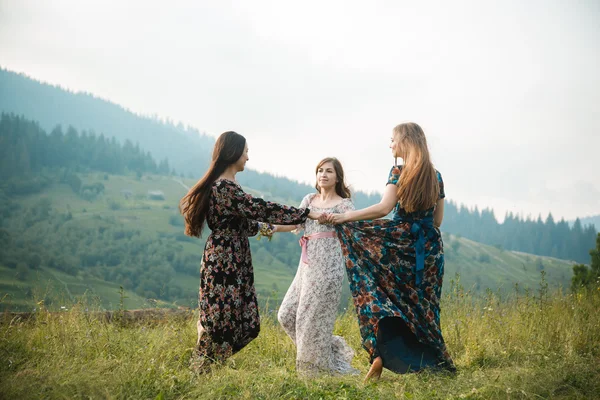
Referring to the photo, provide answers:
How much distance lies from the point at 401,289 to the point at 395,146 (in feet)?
4.95

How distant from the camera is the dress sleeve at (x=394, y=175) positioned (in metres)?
4.97

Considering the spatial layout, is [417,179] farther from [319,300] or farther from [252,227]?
[252,227]

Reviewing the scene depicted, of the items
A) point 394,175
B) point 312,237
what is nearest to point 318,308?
point 312,237

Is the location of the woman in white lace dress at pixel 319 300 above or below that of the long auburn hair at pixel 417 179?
below

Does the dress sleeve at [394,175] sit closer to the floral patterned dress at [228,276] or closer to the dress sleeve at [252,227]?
the floral patterned dress at [228,276]

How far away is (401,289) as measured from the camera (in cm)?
495

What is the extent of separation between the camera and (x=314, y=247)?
17.7 ft

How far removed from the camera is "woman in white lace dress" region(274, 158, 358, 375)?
5.15 metres

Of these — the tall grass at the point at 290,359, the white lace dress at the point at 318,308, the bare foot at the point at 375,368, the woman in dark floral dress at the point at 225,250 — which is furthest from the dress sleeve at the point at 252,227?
the bare foot at the point at 375,368

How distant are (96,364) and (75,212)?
118 metres

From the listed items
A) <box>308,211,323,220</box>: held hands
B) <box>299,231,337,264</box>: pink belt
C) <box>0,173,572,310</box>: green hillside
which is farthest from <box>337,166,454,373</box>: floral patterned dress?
<box>0,173,572,310</box>: green hillside

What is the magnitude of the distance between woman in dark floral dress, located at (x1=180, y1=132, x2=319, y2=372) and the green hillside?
63.5 m

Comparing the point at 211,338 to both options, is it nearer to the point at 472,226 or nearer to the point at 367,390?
the point at 367,390

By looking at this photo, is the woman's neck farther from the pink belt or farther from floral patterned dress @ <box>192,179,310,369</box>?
floral patterned dress @ <box>192,179,310,369</box>
